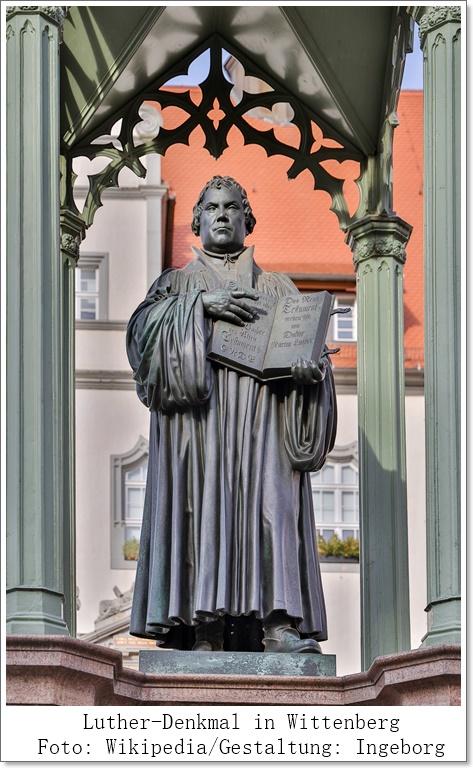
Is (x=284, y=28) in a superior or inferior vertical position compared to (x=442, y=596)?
superior

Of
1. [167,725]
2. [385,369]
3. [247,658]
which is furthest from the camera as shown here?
[385,369]

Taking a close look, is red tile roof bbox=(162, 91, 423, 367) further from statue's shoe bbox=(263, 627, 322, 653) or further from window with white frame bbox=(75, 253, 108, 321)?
statue's shoe bbox=(263, 627, 322, 653)

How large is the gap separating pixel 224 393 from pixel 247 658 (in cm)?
190

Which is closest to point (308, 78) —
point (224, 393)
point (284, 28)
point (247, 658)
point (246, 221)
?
point (284, 28)

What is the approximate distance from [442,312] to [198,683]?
2.75m

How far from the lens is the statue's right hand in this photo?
19.1 metres

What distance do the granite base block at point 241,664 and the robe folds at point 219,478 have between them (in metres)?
0.37

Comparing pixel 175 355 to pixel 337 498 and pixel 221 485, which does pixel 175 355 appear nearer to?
pixel 221 485

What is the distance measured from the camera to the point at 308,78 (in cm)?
2195

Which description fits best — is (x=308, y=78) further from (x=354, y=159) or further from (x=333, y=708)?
(x=333, y=708)

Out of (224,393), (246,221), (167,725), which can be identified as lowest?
(167,725)

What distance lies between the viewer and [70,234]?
21562 mm

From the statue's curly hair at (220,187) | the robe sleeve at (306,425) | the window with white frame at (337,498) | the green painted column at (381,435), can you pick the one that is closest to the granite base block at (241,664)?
the robe sleeve at (306,425)

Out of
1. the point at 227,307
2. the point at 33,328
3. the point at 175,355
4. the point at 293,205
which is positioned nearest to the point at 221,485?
the point at 175,355
